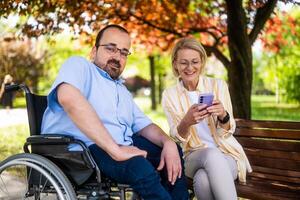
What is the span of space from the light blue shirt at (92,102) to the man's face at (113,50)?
0.06 m

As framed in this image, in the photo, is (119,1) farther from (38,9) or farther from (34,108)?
(34,108)

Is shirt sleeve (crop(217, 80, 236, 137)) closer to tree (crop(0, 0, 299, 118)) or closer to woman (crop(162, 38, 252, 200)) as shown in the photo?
woman (crop(162, 38, 252, 200))

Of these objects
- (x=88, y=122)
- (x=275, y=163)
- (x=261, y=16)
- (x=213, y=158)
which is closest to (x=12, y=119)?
(x=261, y=16)

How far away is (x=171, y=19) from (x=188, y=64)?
18.4ft

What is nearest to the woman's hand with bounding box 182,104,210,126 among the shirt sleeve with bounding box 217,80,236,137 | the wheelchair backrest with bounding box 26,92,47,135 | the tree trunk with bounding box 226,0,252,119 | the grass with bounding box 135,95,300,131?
the shirt sleeve with bounding box 217,80,236,137

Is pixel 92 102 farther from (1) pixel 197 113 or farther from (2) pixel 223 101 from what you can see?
(2) pixel 223 101

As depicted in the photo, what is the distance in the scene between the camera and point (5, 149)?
27.6ft

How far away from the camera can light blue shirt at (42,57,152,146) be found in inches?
114

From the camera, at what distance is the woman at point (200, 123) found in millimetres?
3277

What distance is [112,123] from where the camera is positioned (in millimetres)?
3078

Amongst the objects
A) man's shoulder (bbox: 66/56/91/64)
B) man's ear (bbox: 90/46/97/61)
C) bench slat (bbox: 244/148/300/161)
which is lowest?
bench slat (bbox: 244/148/300/161)

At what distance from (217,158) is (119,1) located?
17.0 ft

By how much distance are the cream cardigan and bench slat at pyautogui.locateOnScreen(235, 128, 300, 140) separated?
285 millimetres

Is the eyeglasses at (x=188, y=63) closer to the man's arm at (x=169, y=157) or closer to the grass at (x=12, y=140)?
the man's arm at (x=169, y=157)
